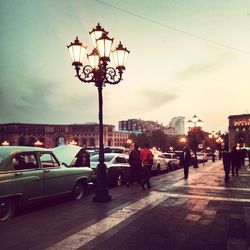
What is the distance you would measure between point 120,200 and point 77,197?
1.46 meters

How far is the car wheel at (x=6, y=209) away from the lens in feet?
26.8

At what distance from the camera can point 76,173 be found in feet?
36.4

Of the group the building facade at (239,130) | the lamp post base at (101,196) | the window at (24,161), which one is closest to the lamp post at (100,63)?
the lamp post base at (101,196)

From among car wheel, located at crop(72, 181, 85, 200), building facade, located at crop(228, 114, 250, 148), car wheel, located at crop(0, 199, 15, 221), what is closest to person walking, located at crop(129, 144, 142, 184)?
car wheel, located at crop(72, 181, 85, 200)

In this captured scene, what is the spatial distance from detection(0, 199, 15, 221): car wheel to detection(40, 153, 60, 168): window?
1.58 meters

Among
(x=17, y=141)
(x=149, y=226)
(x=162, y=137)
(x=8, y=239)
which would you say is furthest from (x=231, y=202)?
(x=17, y=141)

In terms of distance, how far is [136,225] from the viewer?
→ 746cm

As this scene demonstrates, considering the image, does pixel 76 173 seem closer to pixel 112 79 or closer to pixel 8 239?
pixel 112 79

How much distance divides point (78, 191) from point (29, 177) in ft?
9.34

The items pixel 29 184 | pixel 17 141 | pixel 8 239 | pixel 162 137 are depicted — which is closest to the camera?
pixel 8 239

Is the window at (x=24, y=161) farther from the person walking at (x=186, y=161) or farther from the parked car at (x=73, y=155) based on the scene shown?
the person walking at (x=186, y=161)

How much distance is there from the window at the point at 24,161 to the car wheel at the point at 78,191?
2.20 metres

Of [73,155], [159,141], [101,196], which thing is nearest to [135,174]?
[73,155]

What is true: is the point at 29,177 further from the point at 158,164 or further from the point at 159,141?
the point at 159,141
